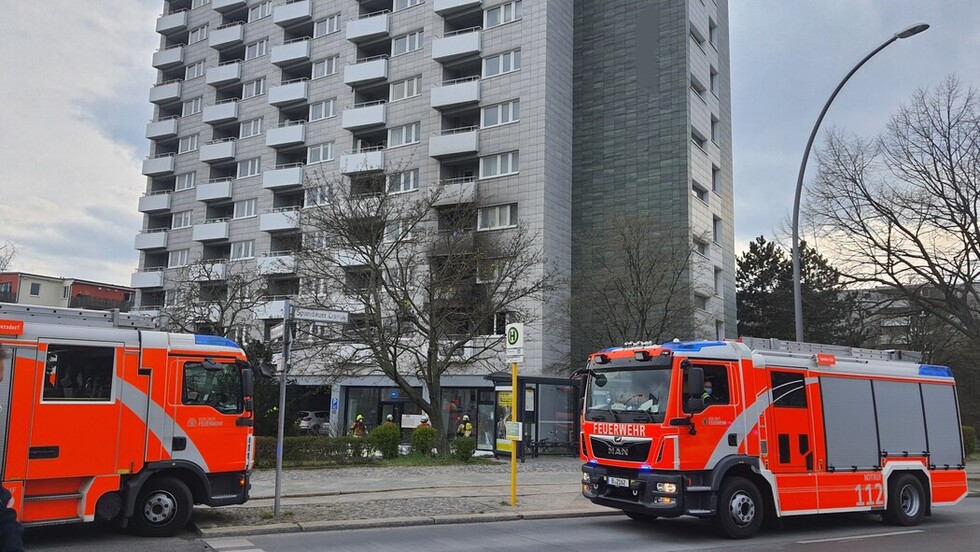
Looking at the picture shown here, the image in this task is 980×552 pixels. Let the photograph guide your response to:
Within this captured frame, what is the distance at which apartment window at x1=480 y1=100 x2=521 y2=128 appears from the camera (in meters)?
41.4

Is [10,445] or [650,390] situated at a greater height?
[650,390]

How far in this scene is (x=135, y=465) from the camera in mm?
10062

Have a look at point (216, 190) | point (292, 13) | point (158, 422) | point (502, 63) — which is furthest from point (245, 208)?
point (158, 422)

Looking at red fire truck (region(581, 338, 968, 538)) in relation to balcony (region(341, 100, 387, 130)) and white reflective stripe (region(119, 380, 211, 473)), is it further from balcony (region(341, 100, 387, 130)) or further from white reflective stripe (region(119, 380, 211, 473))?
balcony (region(341, 100, 387, 130))

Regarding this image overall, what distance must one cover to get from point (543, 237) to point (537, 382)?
578 inches

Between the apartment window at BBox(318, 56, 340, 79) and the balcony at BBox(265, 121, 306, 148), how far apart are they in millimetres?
3522

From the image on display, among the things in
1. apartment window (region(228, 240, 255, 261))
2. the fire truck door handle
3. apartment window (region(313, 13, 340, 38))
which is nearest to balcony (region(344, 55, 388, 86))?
apartment window (region(313, 13, 340, 38))

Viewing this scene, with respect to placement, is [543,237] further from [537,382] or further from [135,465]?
[135,465]

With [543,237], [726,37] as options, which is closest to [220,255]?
[543,237]

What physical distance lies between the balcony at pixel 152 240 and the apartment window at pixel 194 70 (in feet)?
41.9

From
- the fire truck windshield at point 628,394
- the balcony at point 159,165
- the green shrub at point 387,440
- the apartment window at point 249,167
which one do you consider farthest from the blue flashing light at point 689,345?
the balcony at point 159,165

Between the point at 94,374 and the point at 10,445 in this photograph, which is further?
the point at 94,374

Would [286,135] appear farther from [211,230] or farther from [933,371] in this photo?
[933,371]

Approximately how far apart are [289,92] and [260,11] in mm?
9996
